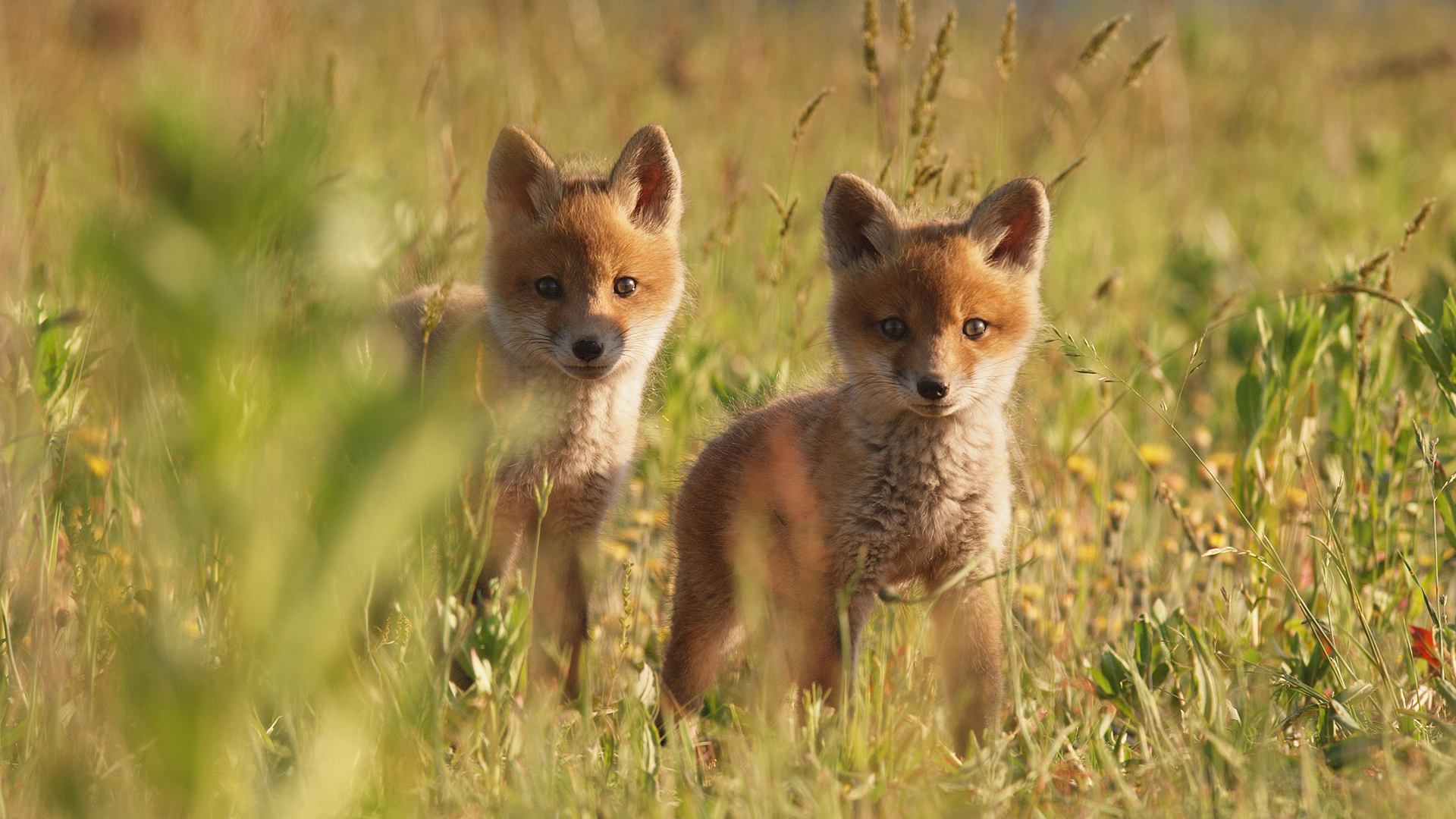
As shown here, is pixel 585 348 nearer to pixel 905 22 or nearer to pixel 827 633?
pixel 827 633

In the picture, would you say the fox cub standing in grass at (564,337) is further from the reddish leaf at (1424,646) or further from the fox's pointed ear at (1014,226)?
the reddish leaf at (1424,646)

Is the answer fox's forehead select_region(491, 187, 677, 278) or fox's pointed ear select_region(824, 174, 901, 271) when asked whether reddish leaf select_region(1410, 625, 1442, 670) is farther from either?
fox's forehead select_region(491, 187, 677, 278)

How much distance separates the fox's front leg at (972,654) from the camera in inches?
111

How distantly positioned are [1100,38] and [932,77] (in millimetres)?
513

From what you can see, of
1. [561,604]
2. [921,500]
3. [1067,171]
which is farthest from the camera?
[561,604]

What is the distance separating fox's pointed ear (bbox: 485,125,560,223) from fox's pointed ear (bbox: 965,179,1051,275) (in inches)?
53.4

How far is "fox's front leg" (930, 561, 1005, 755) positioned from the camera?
2814 mm

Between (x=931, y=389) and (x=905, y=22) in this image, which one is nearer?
Result: (x=931, y=389)

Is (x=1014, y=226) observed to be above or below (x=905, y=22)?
below

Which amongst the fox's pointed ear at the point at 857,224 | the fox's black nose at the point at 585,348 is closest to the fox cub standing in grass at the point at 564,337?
the fox's black nose at the point at 585,348

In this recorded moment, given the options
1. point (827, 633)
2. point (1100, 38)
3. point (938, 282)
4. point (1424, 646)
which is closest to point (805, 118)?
point (938, 282)

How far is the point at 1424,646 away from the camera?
256 centimetres

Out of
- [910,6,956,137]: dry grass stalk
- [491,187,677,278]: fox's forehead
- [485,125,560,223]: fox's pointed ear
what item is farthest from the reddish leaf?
[485,125,560,223]: fox's pointed ear

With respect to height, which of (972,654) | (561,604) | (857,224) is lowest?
(561,604)
